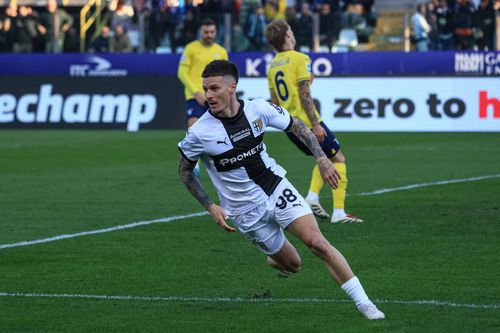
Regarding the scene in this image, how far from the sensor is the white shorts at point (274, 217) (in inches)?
329

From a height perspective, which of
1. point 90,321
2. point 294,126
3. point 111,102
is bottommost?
point 111,102

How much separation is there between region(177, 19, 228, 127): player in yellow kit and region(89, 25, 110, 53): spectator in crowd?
55.3 feet

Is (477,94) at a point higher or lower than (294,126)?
lower

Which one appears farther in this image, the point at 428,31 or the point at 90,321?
the point at 428,31

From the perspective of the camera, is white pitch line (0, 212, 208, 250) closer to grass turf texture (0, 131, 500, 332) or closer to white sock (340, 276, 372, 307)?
→ grass turf texture (0, 131, 500, 332)

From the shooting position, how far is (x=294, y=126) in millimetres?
8688

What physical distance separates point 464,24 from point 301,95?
19.2 meters

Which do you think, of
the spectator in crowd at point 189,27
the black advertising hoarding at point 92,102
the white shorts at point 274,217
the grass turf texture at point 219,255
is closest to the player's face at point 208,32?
the grass turf texture at point 219,255

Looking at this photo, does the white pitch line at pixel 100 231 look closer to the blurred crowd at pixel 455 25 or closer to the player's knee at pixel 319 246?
the player's knee at pixel 319 246

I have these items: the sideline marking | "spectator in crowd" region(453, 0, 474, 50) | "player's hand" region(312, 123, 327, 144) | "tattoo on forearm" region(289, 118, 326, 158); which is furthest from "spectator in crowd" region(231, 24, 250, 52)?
"tattoo on forearm" region(289, 118, 326, 158)

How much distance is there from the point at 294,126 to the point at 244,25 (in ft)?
82.1

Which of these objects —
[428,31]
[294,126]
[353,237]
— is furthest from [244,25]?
[294,126]

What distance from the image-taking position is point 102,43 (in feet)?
114

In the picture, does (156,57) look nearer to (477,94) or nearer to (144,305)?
(477,94)
